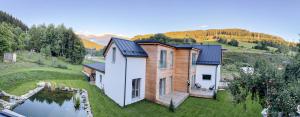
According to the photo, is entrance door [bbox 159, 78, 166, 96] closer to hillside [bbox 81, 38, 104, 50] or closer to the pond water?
the pond water

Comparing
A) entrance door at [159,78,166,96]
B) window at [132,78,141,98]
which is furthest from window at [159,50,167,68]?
window at [132,78,141,98]

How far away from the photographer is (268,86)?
7.40 m

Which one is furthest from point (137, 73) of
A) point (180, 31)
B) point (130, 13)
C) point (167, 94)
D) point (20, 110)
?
point (180, 31)

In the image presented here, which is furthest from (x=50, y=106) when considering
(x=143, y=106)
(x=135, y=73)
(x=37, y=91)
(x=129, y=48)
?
(x=129, y=48)

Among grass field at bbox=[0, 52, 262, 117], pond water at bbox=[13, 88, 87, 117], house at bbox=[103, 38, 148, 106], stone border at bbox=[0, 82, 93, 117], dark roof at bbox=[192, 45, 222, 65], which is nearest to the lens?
pond water at bbox=[13, 88, 87, 117]

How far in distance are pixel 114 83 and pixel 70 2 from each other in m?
17.8

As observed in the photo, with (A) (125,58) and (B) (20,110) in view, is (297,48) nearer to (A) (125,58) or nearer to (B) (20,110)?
(A) (125,58)

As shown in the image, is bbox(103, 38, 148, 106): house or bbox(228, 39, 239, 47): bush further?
bbox(228, 39, 239, 47): bush

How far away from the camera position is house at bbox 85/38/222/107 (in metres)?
12.9

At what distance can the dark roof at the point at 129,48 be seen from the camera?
12.8 metres

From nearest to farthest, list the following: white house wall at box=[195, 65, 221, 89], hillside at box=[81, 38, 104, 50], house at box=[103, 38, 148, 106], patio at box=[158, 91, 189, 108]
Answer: house at box=[103, 38, 148, 106] < patio at box=[158, 91, 189, 108] < white house wall at box=[195, 65, 221, 89] < hillside at box=[81, 38, 104, 50]

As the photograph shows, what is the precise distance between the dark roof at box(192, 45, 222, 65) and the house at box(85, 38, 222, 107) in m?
3.62

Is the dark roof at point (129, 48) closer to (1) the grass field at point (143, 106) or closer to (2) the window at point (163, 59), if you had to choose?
(2) the window at point (163, 59)

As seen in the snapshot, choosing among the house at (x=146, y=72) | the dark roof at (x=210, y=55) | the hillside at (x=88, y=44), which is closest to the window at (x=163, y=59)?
the house at (x=146, y=72)
